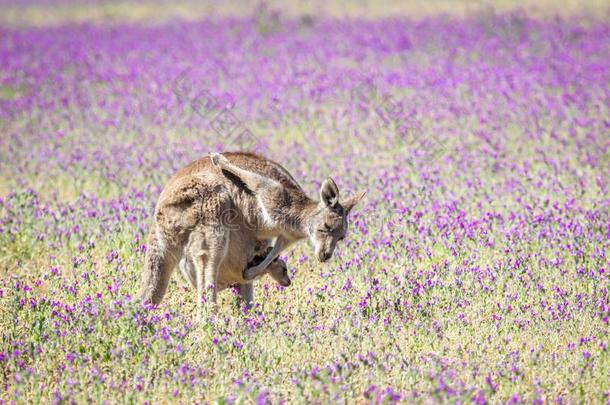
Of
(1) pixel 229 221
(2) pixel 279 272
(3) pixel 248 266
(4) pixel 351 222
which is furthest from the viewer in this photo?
(4) pixel 351 222

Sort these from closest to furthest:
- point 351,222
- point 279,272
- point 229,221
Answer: point 229,221
point 279,272
point 351,222

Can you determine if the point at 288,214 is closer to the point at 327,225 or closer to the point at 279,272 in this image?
the point at 327,225

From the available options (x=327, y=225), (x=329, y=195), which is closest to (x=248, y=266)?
(x=327, y=225)

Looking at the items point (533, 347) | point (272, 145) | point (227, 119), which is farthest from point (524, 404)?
point (227, 119)

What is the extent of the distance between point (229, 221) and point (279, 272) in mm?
596

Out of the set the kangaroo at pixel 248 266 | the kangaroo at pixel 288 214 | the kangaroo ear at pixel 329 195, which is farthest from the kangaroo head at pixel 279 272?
the kangaroo ear at pixel 329 195

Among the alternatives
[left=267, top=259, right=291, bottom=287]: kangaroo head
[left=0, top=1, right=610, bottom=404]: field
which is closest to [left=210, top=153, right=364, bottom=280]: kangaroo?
[left=267, top=259, right=291, bottom=287]: kangaroo head

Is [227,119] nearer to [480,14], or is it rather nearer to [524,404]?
[524,404]

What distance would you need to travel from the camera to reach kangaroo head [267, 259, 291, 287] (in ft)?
20.7

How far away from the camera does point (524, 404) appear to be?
179 inches

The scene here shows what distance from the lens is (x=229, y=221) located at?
603 centimetres

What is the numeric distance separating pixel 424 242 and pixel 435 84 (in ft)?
22.4

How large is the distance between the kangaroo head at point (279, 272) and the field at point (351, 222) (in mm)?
152

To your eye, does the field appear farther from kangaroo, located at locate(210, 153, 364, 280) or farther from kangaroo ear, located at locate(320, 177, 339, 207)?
kangaroo ear, located at locate(320, 177, 339, 207)
